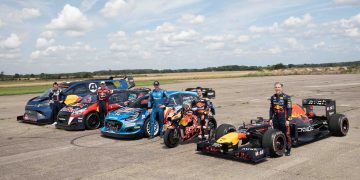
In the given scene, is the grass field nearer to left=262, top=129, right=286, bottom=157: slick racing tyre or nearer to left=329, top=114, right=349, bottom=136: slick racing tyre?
left=329, top=114, right=349, bottom=136: slick racing tyre

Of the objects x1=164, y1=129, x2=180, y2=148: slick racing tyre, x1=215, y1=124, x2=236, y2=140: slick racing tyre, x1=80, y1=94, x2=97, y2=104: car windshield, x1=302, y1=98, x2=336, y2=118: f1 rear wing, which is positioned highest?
x1=80, y1=94, x2=97, y2=104: car windshield

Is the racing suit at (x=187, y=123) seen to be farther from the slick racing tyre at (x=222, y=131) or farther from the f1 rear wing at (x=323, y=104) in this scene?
the f1 rear wing at (x=323, y=104)

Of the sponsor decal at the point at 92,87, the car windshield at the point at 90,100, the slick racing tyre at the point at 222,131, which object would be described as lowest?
the slick racing tyre at the point at 222,131

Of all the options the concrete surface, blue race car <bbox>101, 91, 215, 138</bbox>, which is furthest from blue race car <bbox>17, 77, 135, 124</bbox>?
blue race car <bbox>101, 91, 215, 138</bbox>

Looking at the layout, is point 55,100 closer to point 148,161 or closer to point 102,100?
point 102,100

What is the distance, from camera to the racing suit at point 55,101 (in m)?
15.2

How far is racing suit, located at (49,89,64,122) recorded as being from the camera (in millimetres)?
15219

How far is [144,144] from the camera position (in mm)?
10539

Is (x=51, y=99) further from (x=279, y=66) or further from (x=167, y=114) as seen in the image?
(x=279, y=66)

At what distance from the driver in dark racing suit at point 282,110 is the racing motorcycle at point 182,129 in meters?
1.84

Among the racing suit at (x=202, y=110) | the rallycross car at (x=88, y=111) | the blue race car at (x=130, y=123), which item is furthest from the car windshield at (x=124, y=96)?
the racing suit at (x=202, y=110)

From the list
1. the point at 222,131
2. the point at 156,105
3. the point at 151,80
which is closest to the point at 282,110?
the point at 222,131

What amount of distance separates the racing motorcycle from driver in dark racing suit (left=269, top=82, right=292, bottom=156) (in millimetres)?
1844

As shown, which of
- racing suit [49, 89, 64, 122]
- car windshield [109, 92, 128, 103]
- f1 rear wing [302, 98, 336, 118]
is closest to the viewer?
f1 rear wing [302, 98, 336, 118]
